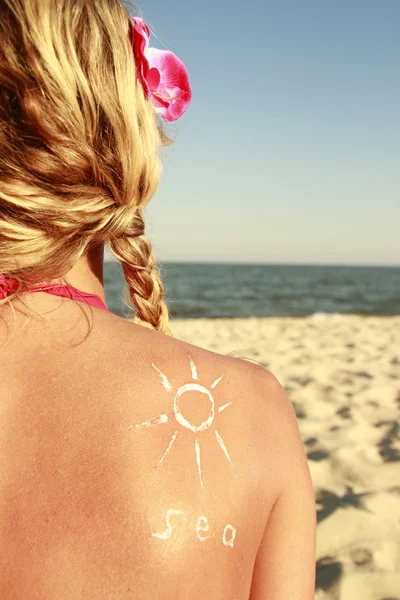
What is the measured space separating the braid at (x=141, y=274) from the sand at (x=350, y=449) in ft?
0.99

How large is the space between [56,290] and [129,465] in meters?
0.40

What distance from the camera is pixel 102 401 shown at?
1071 millimetres

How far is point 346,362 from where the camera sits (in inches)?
210

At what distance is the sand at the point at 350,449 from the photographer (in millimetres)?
2088

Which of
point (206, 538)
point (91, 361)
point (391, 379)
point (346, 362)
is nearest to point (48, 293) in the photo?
point (91, 361)

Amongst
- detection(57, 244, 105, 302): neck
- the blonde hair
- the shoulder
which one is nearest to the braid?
detection(57, 244, 105, 302): neck

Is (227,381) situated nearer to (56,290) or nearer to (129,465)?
(129,465)

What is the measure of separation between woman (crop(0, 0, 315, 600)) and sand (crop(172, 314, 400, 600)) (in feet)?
1.59

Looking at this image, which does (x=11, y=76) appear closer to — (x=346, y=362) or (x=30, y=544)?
(x=30, y=544)

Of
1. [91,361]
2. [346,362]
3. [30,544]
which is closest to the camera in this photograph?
[30,544]

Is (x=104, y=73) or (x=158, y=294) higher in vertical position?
(x=104, y=73)

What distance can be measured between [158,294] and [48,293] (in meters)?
0.65

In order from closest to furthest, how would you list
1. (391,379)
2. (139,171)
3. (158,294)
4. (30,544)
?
(30,544) < (139,171) < (158,294) < (391,379)

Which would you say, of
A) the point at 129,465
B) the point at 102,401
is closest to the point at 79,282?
the point at 102,401
